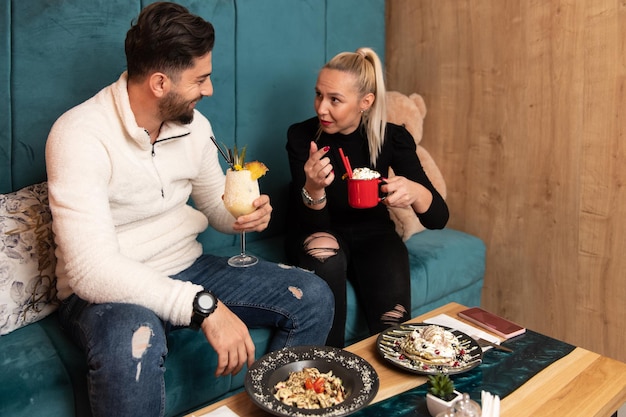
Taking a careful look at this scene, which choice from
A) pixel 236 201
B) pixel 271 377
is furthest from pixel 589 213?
pixel 271 377

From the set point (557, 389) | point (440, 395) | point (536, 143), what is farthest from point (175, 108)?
point (536, 143)

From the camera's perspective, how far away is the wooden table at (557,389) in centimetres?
125

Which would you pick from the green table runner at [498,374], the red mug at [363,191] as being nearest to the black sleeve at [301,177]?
the red mug at [363,191]

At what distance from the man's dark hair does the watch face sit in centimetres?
62

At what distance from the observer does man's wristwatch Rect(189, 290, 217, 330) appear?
1.44 meters

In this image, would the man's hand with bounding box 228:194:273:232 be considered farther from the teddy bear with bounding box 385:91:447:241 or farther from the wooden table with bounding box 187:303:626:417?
the teddy bear with bounding box 385:91:447:241

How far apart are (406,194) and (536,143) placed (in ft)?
2.88

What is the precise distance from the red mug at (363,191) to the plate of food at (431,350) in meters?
0.46

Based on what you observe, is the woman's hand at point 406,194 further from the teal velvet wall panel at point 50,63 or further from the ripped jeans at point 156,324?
the teal velvet wall panel at point 50,63

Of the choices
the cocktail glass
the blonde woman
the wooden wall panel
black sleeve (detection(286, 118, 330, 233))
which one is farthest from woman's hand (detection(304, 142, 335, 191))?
the wooden wall panel

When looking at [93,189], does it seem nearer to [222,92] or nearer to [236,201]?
[236,201]

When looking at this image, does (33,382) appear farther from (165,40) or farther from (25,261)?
(165,40)

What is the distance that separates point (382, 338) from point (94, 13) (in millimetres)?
1462

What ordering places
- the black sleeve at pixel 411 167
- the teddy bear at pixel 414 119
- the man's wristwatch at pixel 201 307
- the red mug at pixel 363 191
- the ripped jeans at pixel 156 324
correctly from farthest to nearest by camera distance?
the teddy bear at pixel 414 119 < the black sleeve at pixel 411 167 < the red mug at pixel 363 191 < the man's wristwatch at pixel 201 307 < the ripped jeans at pixel 156 324
